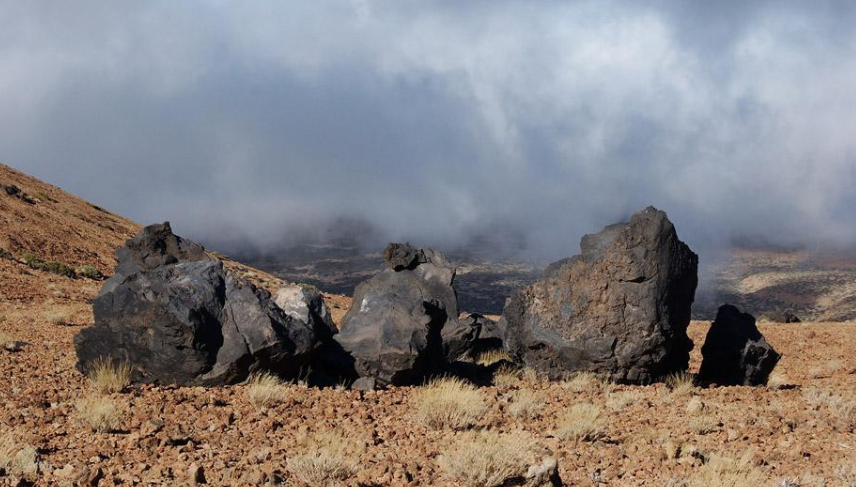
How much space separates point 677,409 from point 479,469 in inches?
181

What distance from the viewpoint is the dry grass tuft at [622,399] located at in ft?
33.2

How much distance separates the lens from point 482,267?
250 ft

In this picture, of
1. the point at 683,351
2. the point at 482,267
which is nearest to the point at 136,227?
the point at 482,267

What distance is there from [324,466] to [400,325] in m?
5.38

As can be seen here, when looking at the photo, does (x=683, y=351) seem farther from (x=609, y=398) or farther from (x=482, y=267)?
(x=482, y=267)

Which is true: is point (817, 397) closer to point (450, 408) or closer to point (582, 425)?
point (582, 425)

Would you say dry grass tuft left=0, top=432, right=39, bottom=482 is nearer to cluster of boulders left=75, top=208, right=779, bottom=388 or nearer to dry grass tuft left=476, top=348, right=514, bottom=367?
cluster of boulders left=75, top=208, right=779, bottom=388

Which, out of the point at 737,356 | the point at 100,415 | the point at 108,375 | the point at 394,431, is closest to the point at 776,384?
the point at 737,356

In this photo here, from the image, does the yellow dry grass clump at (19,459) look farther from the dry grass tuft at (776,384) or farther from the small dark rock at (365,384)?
the dry grass tuft at (776,384)

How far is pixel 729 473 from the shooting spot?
6930 millimetres

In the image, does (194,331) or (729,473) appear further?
(194,331)

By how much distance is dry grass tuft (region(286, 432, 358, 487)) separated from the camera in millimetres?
6371

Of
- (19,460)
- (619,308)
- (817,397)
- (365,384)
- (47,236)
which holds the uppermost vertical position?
(47,236)

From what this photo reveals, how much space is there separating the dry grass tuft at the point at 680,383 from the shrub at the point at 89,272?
885 inches
